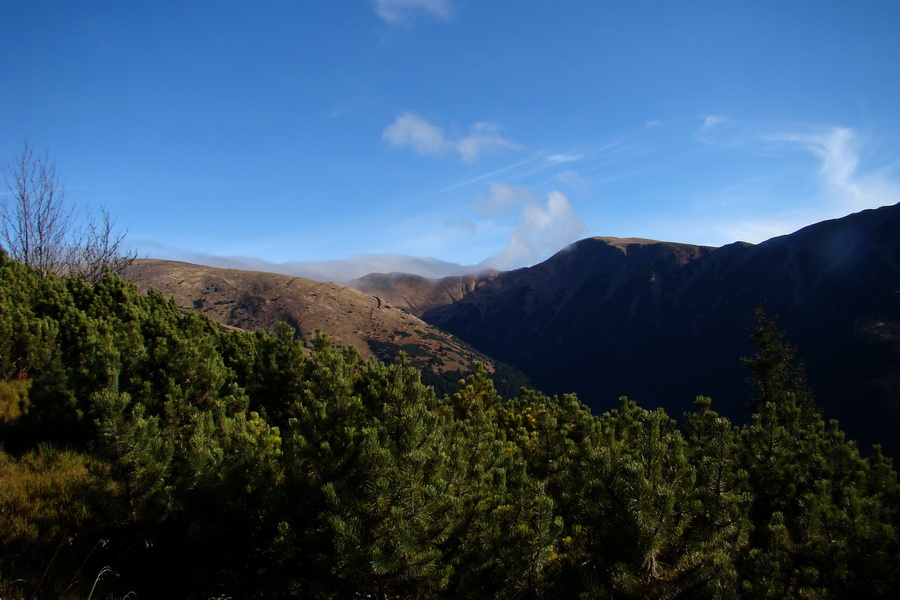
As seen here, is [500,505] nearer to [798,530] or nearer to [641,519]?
[641,519]

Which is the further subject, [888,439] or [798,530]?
[888,439]

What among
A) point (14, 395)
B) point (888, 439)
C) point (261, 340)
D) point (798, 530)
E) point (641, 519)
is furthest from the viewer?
point (888, 439)

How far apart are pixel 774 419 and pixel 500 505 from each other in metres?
9.20

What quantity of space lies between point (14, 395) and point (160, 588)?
40.2 ft

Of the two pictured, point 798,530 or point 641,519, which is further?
point 798,530

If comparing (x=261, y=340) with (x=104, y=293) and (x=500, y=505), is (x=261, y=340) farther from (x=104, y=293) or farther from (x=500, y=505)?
(x=500, y=505)

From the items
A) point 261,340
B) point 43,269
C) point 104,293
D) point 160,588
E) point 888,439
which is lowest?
point 888,439

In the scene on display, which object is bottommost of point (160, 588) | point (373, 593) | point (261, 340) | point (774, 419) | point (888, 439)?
point (888, 439)

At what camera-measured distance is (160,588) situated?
7.30m

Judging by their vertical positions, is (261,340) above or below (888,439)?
above

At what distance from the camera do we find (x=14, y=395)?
14875 millimetres

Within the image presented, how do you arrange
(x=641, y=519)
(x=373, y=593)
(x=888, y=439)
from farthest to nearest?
(x=888, y=439), (x=373, y=593), (x=641, y=519)

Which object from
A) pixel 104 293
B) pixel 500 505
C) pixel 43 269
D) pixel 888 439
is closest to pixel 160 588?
pixel 500 505

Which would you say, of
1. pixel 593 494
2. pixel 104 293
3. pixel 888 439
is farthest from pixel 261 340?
pixel 888 439
